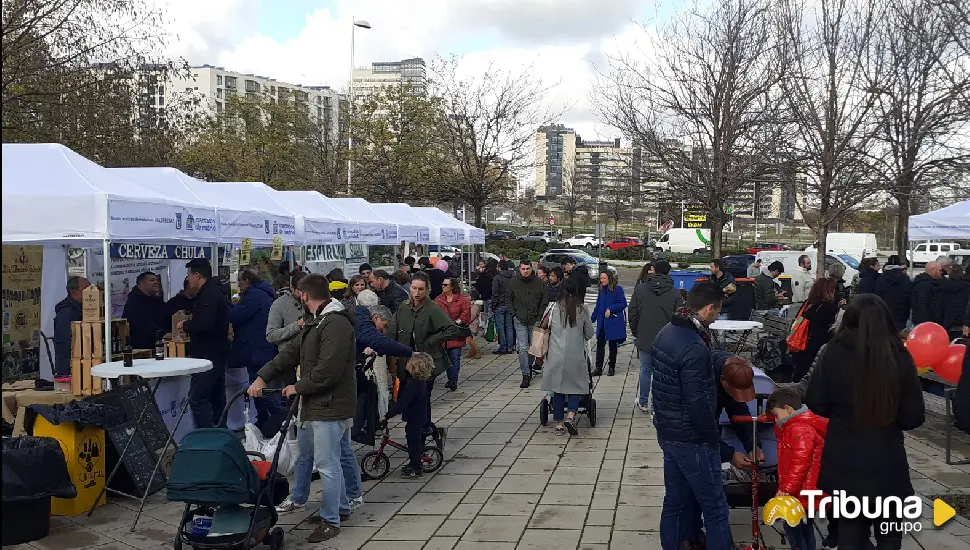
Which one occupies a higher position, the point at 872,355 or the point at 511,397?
the point at 872,355

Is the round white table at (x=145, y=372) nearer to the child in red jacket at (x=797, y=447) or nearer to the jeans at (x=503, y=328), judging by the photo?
the child in red jacket at (x=797, y=447)

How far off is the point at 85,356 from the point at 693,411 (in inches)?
196

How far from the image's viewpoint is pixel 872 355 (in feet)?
13.2

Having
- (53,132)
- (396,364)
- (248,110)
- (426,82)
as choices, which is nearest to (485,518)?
(396,364)

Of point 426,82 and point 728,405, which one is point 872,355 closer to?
point 728,405

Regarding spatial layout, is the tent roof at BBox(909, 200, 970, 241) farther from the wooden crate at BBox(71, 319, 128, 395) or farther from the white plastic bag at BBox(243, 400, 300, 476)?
the wooden crate at BBox(71, 319, 128, 395)

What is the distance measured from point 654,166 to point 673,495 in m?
15.7

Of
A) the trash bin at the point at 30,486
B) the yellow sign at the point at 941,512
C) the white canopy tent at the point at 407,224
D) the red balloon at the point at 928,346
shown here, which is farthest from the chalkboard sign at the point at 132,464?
the white canopy tent at the point at 407,224

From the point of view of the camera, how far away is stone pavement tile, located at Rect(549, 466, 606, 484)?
7.28m

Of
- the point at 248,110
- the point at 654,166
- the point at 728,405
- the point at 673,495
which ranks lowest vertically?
the point at 673,495

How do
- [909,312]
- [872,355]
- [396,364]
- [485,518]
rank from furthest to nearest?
[909,312] → [396,364] → [485,518] → [872,355]

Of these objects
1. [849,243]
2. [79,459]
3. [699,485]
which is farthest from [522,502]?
[849,243]

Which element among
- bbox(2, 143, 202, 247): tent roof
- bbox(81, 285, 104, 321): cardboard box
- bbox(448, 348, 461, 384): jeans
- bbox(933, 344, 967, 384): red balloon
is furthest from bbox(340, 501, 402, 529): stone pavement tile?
bbox(933, 344, 967, 384): red balloon

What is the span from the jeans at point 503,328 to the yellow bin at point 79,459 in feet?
34.0
